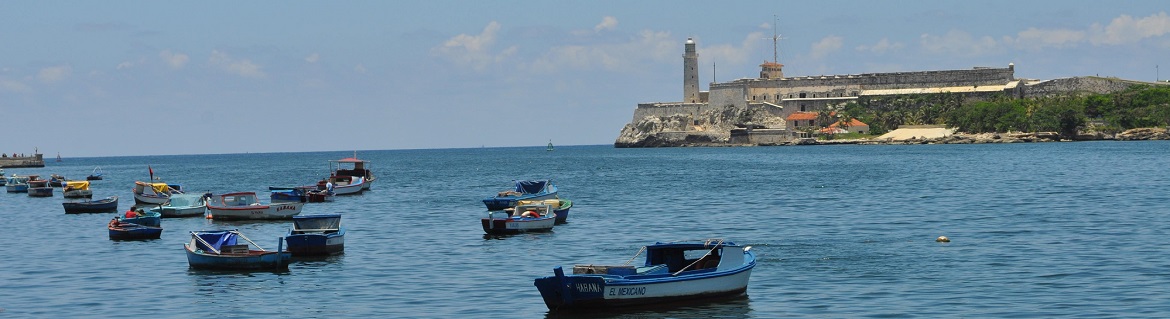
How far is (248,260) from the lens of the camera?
3462 cm

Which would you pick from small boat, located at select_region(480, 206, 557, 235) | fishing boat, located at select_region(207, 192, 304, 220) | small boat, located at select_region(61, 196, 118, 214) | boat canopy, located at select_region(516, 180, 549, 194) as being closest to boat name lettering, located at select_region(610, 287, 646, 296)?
small boat, located at select_region(480, 206, 557, 235)

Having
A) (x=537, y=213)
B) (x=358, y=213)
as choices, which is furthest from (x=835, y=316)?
(x=358, y=213)

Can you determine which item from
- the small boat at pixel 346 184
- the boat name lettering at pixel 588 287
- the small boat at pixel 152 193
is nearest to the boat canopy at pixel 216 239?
the boat name lettering at pixel 588 287

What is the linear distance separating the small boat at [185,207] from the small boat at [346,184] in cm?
1829

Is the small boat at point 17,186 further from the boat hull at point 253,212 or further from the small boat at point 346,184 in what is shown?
the boat hull at point 253,212

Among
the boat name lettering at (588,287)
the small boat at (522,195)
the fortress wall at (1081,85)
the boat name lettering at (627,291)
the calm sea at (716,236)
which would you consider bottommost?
the calm sea at (716,236)

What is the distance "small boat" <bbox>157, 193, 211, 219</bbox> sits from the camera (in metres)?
57.9

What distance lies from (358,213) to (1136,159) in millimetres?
62909

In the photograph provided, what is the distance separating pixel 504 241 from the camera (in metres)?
42.5

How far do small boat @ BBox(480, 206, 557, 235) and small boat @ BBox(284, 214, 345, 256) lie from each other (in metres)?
6.35

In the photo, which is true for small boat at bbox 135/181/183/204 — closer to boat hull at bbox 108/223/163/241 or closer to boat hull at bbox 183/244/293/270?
boat hull at bbox 108/223/163/241

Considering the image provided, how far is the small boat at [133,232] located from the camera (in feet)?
150

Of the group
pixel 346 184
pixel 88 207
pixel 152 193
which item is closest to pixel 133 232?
pixel 88 207

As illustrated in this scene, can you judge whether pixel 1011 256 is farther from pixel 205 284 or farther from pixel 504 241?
pixel 205 284
